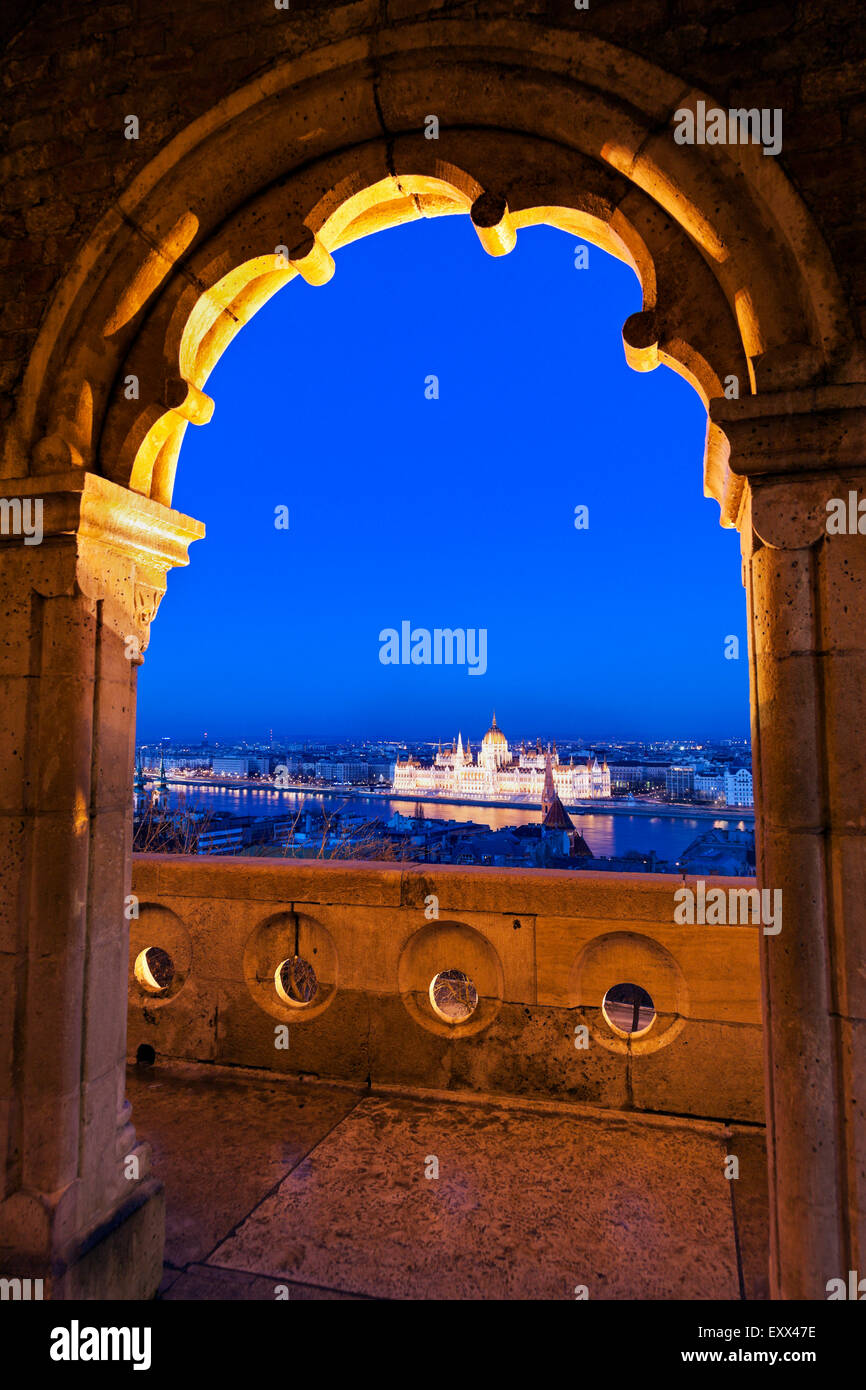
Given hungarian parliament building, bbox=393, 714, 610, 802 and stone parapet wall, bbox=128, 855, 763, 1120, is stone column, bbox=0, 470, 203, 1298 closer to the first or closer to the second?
stone parapet wall, bbox=128, 855, 763, 1120

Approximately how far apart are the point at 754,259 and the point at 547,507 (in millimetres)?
97061

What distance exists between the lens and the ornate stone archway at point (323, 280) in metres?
1.52

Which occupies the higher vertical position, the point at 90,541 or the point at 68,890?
the point at 90,541

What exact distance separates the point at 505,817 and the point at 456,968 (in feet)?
106

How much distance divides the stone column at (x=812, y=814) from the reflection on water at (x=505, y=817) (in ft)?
72.8

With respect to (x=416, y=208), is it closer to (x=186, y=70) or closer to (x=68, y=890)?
(x=186, y=70)

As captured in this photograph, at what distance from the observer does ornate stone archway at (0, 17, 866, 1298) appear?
1.52 meters

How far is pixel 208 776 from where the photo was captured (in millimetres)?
27438

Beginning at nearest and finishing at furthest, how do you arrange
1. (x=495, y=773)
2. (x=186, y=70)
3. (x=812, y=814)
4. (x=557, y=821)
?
(x=812, y=814), (x=186, y=70), (x=557, y=821), (x=495, y=773)

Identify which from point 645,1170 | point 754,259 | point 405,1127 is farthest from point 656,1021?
point 754,259

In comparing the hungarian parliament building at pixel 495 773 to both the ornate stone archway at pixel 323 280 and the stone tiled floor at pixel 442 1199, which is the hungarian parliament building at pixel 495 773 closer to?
the stone tiled floor at pixel 442 1199

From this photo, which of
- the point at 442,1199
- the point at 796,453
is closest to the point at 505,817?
the point at 442,1199

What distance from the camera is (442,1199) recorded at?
2246 mm

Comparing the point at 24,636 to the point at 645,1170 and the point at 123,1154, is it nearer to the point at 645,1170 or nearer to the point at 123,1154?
the point at 123,1154
